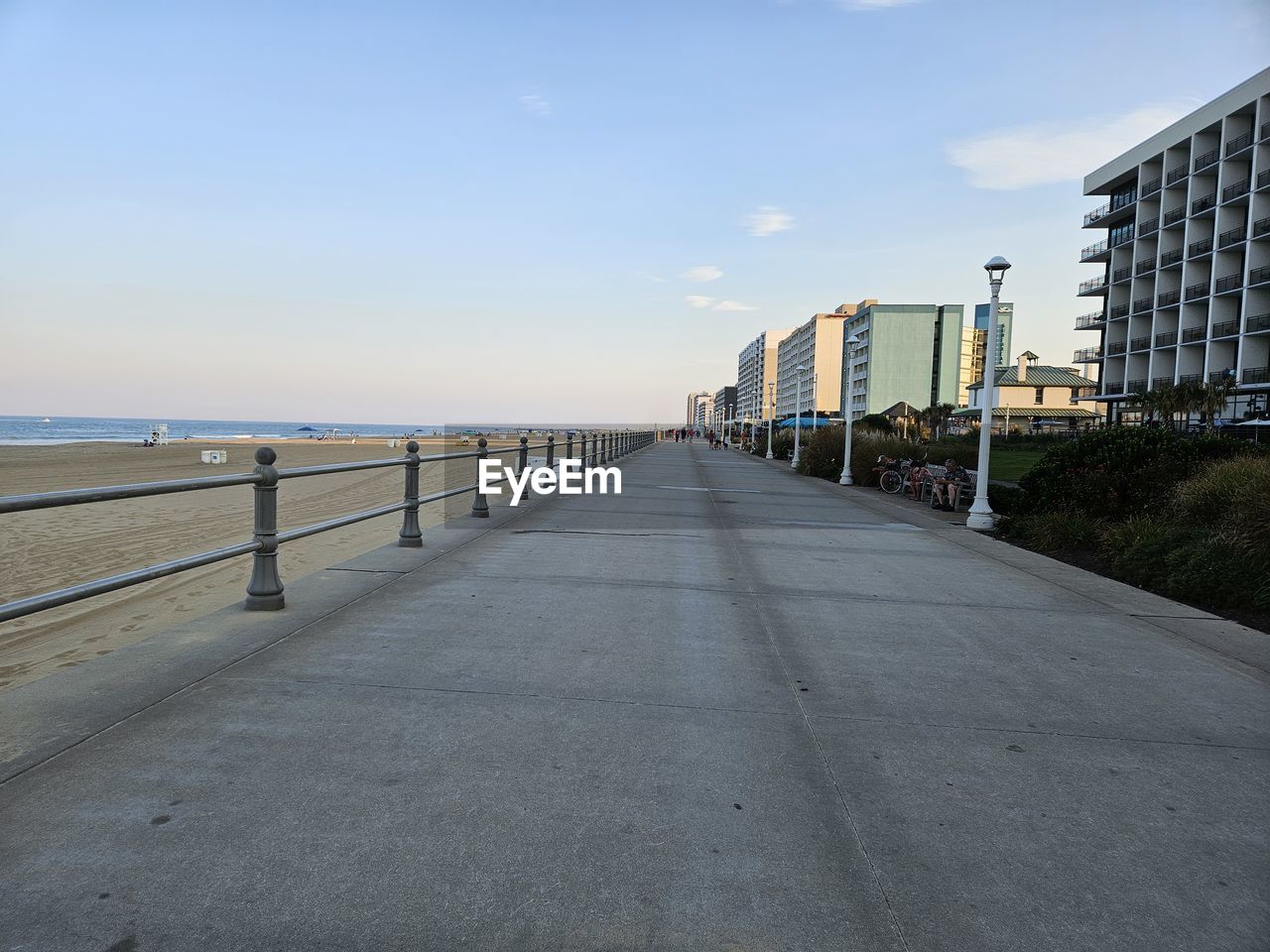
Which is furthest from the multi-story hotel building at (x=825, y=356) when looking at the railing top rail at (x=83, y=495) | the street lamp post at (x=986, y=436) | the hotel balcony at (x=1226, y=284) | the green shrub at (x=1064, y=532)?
the railing top rail at (x=83, y=495)

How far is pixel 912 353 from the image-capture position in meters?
144

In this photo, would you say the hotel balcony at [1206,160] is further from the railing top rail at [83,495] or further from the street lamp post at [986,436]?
the railing top rail at [83,495]

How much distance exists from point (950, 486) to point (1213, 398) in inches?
1673

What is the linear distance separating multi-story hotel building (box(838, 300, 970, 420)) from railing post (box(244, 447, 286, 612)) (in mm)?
143991

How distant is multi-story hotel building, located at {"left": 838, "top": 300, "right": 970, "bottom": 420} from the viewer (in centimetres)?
14362

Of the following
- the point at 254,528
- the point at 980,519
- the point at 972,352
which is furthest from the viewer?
the point at 972,352

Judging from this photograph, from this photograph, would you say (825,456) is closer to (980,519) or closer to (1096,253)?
Result: (980,519)

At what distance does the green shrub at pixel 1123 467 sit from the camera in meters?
11.1

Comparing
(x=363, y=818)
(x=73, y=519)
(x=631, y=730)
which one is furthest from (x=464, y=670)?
(x=73, y=519)

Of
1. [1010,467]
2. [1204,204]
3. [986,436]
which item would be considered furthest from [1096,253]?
[986,436]

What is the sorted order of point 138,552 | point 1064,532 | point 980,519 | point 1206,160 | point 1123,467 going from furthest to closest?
point 1206,160 → point 980,519 → point 1123,467 → point 1064,532 → point 138,552

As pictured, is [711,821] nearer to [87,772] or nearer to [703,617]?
[87,772]

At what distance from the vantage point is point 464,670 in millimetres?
4812

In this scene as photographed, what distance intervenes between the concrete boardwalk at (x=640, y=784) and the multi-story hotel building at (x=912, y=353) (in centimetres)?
14380
